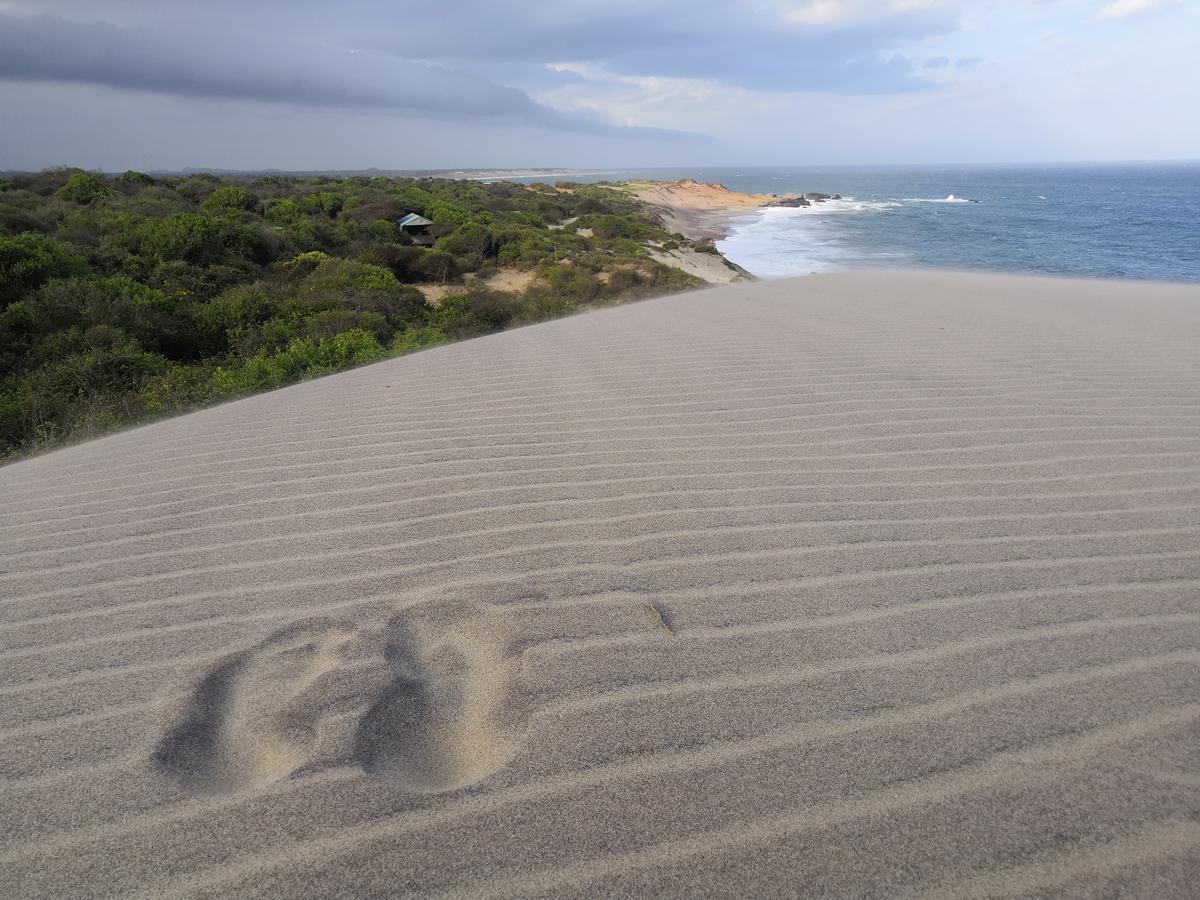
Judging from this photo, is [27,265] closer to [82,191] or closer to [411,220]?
[82,191]

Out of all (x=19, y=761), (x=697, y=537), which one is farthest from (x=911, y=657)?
(x=19, y=761)

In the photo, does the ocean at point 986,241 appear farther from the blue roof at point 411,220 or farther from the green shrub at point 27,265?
the green shrub at point 27,265

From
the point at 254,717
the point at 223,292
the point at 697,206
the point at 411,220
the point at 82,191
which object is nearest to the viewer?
the point at 254,717

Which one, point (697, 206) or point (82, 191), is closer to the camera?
point (82, 191)

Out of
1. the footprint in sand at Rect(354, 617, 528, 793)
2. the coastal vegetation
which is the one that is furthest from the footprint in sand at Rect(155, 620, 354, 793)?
the coastal vegetation

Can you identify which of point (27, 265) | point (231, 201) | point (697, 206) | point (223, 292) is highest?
point (697, 206)

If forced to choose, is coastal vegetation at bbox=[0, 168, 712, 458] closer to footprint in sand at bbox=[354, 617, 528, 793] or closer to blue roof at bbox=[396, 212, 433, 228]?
blue roof at bbox=[396, 212, 433, 228]

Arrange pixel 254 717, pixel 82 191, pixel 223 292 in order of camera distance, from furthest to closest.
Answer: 1. pixel 82 191
2. pixel 223 292
3. pixel 254 717

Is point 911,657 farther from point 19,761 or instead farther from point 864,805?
point 19,761

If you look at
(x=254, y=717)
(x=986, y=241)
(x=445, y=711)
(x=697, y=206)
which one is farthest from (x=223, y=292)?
(x=697, y=206)
